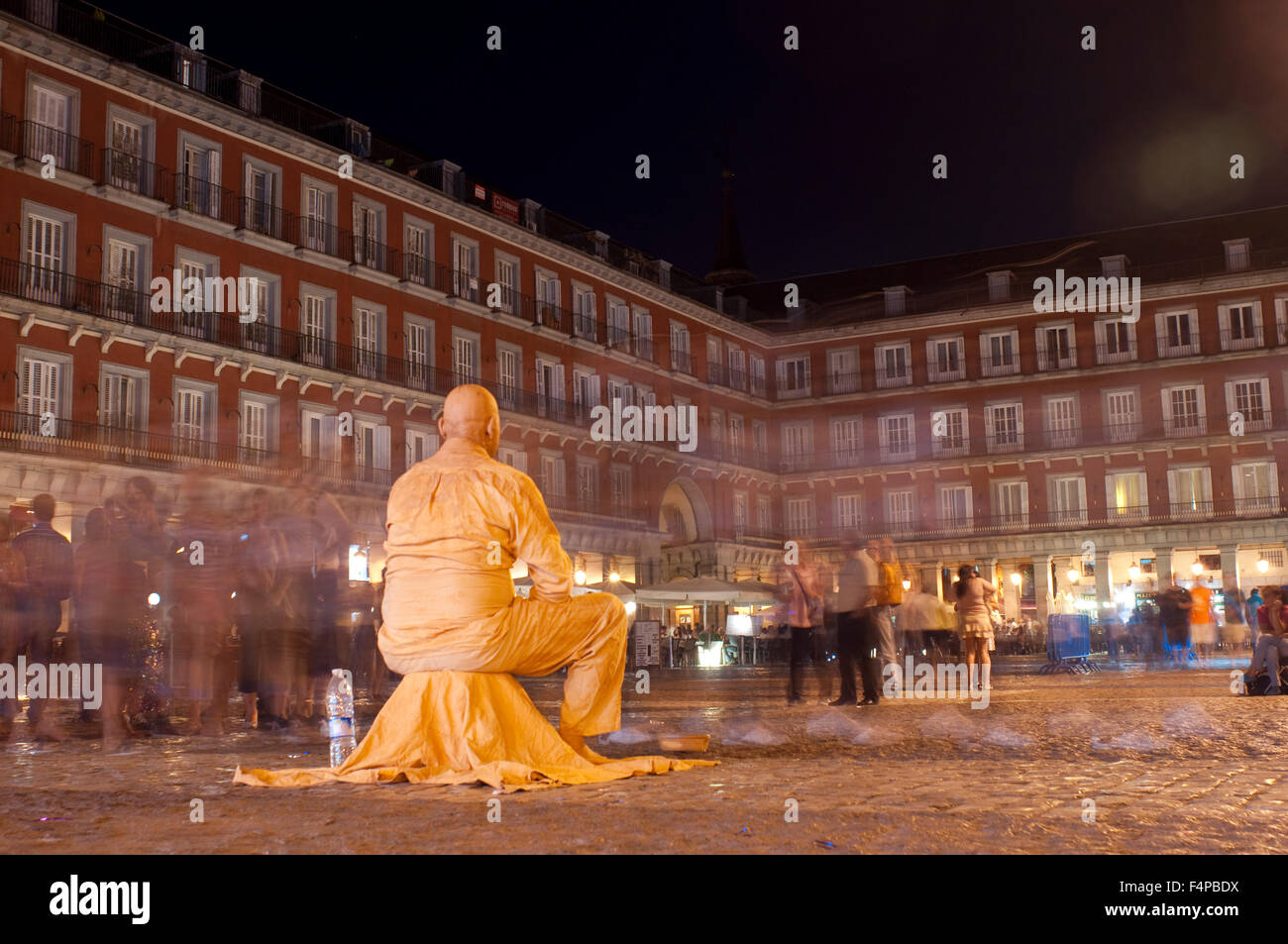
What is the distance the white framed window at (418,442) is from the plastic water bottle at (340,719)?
2333cm

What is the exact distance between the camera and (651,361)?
133ft

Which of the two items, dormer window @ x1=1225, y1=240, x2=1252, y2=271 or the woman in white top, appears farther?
dormer window @ x1=1225, y1=240, x2=1252, y2=271

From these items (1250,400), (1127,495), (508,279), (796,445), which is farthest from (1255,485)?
(508,279)

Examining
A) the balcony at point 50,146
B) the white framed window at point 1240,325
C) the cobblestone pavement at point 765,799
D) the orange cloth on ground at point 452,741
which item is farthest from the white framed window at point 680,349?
the orange cloth on ground at point 452,741

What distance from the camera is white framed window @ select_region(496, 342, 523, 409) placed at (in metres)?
34.9

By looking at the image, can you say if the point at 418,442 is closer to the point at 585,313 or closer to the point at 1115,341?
the point at 585,313

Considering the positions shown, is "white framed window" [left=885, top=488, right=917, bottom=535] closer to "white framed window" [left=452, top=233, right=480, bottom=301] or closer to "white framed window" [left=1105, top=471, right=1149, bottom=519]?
"white framed window" [left=1105, top=471, right=1149, bottom=519]

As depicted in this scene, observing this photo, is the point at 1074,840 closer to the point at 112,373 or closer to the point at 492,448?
the point at 492,448

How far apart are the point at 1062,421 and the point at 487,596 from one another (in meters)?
42.6

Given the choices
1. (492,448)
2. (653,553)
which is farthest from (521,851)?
(653,553)

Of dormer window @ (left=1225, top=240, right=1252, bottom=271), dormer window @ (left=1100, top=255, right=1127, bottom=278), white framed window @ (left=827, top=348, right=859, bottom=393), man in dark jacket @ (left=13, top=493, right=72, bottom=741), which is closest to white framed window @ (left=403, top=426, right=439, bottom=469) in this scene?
white framed window @ (left=827, top=348, right=859, bottom=393)

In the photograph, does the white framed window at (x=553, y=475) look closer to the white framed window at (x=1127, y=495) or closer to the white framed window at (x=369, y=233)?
the white framed window at (x=369, y=233)

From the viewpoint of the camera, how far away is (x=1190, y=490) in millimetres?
42719

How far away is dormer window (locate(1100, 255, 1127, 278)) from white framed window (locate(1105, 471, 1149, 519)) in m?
6.90
